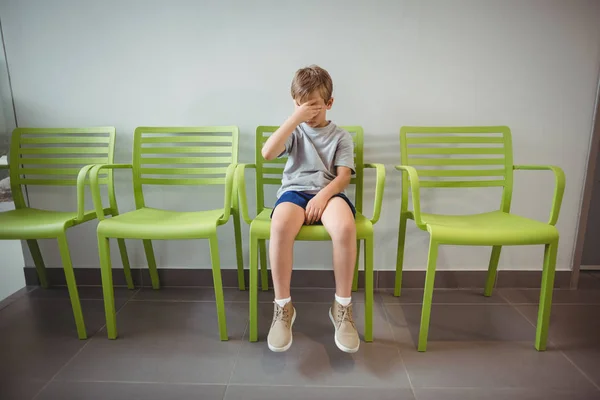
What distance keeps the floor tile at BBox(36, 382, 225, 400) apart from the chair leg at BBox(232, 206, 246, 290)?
2.35ft

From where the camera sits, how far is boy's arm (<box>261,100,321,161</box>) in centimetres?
134

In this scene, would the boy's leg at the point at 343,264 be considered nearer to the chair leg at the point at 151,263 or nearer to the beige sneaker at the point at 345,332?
the beige sneaker at the point at 345,332

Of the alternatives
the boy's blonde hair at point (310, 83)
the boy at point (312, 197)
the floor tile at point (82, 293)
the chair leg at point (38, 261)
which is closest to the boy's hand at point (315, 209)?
the boy at point (312, 197)

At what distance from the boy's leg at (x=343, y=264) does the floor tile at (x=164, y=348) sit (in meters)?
0.42

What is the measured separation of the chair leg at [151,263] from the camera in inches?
Result: 71.5

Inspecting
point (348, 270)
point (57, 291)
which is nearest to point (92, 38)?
point (57, 291)

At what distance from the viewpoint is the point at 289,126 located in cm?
133

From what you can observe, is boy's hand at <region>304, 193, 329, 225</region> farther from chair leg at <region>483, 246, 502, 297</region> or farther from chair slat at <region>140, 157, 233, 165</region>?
chair leg at <region>483, 246, 502, 297</region>

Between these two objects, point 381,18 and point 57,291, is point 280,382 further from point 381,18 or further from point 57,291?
point 381,18

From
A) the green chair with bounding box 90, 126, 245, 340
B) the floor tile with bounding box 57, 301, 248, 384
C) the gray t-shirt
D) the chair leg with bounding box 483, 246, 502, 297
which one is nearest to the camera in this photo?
the floor tile with bounding box 57, 301, 248, 384

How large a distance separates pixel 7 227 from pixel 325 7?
165 centimetres

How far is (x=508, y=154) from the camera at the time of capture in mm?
1619

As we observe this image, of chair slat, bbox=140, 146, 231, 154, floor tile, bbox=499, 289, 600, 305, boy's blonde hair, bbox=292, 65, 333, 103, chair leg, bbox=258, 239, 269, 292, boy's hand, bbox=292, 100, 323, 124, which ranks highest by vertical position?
boy's blonde hair, bbox=292, 65, 333, 103

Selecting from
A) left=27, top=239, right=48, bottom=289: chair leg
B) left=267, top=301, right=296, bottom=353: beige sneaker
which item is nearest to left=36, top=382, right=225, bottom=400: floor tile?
left=267, top=301, right=296, bottom=353: beige sneaker
